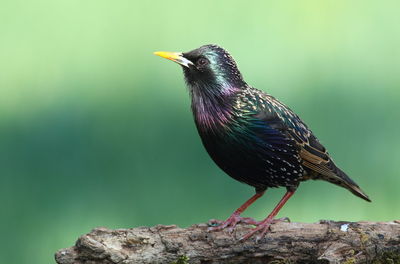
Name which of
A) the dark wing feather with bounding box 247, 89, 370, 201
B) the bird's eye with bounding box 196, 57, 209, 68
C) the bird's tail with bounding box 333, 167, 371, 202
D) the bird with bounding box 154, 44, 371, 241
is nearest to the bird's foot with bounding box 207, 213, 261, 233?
the bird with bounding box 154, 44, 371, 241

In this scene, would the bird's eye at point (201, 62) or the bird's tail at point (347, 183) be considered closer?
the bird's eye at point (201, 62)

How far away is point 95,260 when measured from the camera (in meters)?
4.04

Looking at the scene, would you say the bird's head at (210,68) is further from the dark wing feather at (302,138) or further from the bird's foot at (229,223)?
the bird's foot at (229,223)

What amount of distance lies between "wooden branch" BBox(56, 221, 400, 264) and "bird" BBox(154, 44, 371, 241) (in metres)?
0.10

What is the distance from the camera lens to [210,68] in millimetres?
4473

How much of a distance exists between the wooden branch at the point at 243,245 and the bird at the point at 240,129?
98 mm

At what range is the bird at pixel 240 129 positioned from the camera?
4.35 metres

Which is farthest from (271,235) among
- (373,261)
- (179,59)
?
(179,59)

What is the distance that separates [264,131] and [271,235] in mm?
677

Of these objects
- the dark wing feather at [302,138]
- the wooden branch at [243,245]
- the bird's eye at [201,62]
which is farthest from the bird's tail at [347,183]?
the bird's eye at [201,62]

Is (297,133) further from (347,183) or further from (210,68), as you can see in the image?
(210,68)

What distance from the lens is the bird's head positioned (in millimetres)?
4434

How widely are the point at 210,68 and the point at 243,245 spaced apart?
1180mm

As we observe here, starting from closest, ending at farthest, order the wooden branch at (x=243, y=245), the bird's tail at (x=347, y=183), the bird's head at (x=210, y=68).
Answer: the wooden branch at (x=243, y=245) < the bird's head at (x=210, y=68) < the bird's tail at (x=347, y=183)
